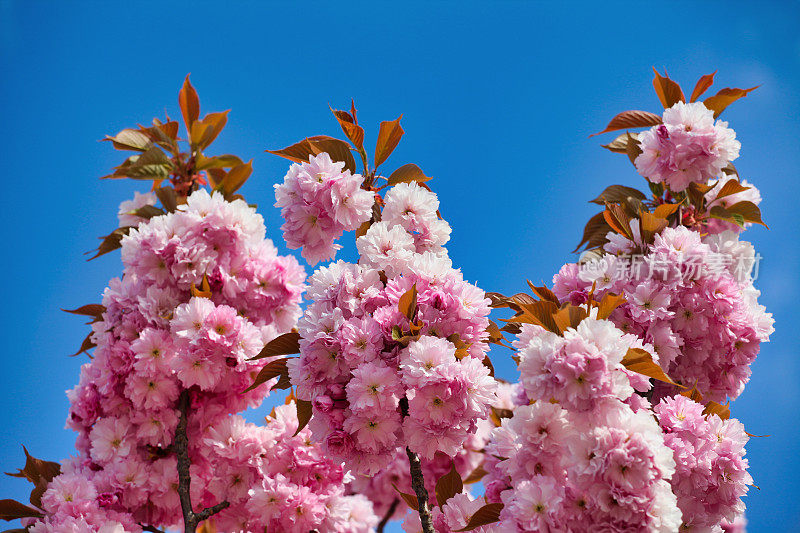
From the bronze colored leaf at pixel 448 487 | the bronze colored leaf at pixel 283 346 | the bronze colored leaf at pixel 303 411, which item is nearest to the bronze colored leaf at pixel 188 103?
the bronze colored leaf at pixel 283 346

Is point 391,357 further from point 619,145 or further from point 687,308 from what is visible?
point 619,145

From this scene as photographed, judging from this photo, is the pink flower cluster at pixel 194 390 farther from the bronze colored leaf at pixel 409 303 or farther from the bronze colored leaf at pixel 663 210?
the bronze colored leaf at pixel 663 210

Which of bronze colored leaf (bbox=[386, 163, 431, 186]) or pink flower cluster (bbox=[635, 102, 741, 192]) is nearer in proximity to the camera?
bronze colored leaf (bbox=[386, 163, 431, 186])

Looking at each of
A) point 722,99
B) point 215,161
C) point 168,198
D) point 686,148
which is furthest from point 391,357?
point 722,99

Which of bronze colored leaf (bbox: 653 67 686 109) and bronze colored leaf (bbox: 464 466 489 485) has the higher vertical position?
bronze colored leaf (bbox: 653 67 686 109)

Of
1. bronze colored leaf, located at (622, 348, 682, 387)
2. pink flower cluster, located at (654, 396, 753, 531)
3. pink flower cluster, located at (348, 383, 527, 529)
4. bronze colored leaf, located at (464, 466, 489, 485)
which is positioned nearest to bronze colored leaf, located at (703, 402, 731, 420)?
pink flower cluster, located at (654, 396, 753, 531)

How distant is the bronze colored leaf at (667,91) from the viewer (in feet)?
8.24

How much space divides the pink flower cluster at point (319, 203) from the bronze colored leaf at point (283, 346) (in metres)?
0.30

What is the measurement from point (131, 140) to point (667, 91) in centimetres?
248

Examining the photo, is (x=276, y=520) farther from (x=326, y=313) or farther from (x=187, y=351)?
(x=326, y=313)

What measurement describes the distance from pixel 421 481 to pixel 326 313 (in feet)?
1.95

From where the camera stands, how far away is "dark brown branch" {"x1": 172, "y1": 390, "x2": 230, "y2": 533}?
228 cm

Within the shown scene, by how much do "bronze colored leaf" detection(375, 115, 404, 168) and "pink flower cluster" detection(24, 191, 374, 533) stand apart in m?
0.78

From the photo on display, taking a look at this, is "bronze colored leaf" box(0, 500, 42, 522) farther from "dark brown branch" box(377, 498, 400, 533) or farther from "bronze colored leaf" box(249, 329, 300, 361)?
"dark brown branch" box(377, 498, 400, 533)
